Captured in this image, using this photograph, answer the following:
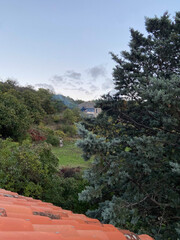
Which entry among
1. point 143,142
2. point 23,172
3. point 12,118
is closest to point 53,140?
point 12,118

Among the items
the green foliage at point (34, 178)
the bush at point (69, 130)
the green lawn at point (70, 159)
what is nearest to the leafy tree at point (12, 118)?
the green lawn at point (70, 159)

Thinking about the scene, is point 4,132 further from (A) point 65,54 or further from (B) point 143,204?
(B) point 143,204

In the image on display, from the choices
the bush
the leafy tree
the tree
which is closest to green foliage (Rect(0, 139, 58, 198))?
the tree

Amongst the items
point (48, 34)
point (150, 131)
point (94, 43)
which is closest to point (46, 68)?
point (48, 34)

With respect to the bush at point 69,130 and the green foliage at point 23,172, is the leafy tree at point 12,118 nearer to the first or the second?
the green foliage at point 23,172

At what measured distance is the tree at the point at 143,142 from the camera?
3.37m

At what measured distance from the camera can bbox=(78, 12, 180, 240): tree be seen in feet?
11.1

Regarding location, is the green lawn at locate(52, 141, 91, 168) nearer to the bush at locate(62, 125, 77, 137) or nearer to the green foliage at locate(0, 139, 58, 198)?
the bush at locate(62, 125, 77, 137)

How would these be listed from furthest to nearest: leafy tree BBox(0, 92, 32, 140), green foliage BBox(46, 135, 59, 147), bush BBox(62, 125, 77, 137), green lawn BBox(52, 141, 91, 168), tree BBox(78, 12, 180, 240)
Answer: bush BBox(62, 125, 77, 137)
green foliage BBox(46, 135, 59, 147)
leafy tree BBox(0, 92, 32, 140)
green lawn BBox(52, 141, 91, 168)
tree BBox(78, 12, 180, 240)

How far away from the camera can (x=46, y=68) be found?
55.1ft

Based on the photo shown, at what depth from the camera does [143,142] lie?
333 cm

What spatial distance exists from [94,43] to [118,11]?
13.9 ft

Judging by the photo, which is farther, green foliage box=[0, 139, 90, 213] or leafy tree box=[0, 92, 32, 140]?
leafy tree box=[0, 92, 32, 140]

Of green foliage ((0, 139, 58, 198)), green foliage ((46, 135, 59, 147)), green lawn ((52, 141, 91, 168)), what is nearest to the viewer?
green foliage ((0, 139, 58, 198))
